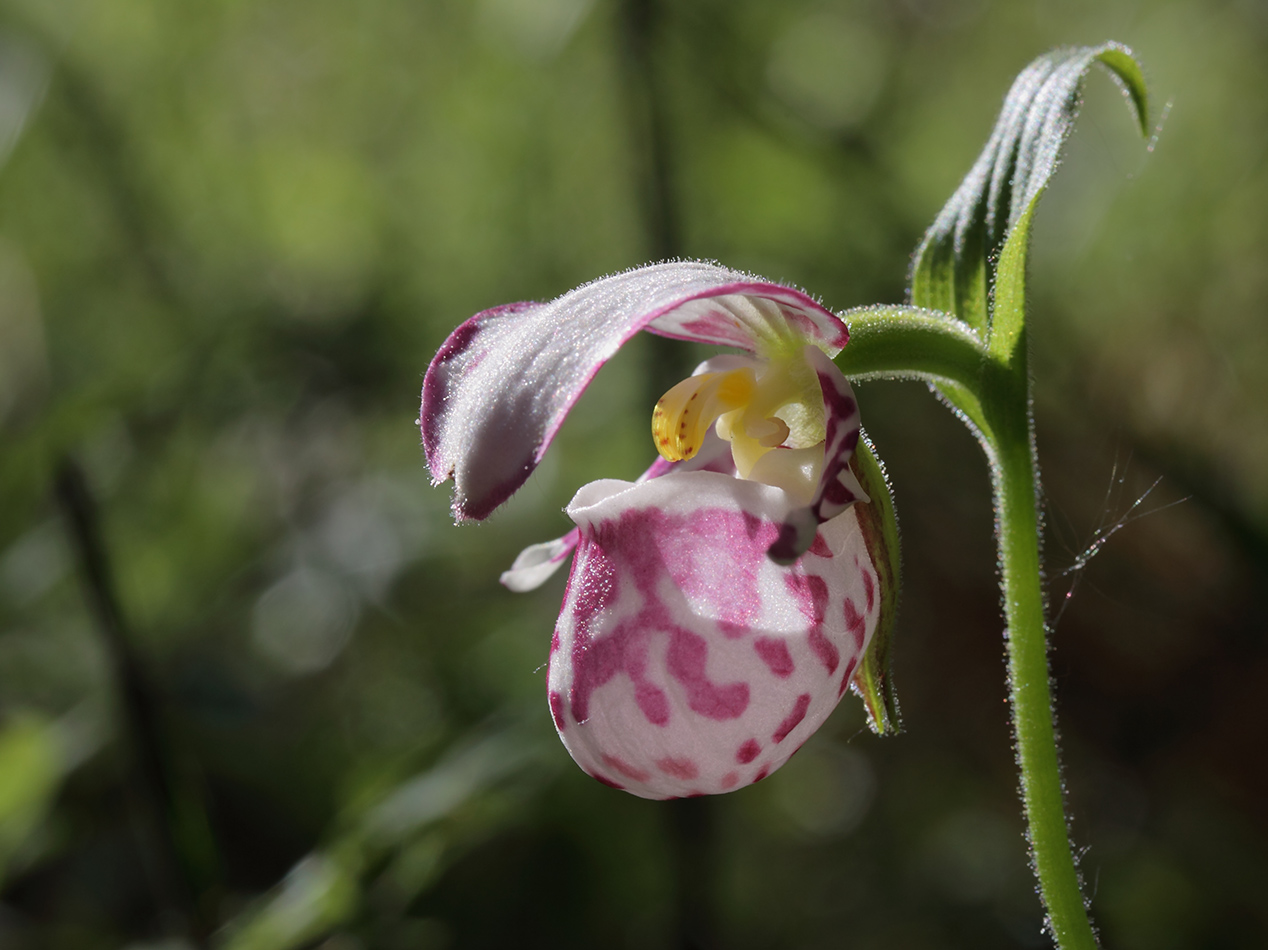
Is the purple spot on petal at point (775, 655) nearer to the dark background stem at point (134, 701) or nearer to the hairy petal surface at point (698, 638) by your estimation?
the hairy petal surface at point (698, 638)

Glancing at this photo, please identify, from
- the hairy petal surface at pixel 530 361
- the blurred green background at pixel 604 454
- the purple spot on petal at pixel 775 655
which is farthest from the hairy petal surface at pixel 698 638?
the blurred green background at pixel 604 454

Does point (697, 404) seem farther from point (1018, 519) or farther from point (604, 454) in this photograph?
point (604, 454)

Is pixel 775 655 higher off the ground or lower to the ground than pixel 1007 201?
lower

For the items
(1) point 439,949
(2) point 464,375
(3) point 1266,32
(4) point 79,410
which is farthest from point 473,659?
(3) point 1266,32

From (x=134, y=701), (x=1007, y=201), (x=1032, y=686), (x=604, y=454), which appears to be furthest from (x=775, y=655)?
(x=604, y=454)

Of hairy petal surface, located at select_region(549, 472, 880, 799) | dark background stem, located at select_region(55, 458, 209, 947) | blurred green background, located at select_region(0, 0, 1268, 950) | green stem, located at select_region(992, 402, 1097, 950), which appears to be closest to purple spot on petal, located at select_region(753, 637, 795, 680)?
hairy petal surface, located at select_region(549, 472, 880, 799)

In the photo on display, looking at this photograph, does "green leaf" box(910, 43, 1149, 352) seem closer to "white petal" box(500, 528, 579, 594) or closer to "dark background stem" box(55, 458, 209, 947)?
"white petal" box(500, 528, 579, 594)
